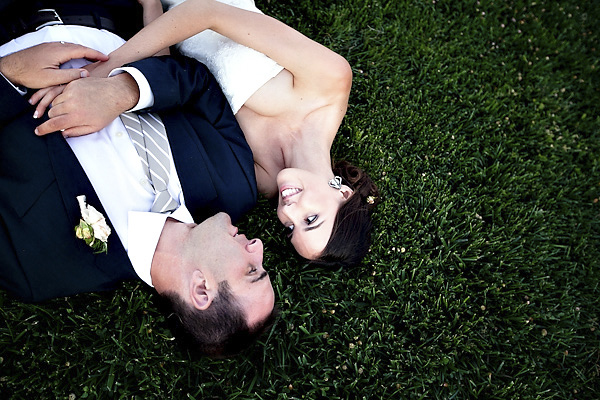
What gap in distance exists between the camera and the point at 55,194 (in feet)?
8.77

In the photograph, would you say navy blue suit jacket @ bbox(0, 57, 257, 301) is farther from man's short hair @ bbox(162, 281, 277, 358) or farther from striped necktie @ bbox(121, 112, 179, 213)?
man's short hair @ bbox(162, 281, 277, 358)

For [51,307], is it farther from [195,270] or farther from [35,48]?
[35,48]

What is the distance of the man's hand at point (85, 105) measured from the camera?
2.63 m

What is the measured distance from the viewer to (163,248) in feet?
9.04

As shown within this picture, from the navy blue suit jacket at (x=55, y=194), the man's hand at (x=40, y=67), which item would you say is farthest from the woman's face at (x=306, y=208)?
the man's hand at (x=40, y=67)

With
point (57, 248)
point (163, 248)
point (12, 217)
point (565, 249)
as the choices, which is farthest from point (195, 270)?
point (565, 249)

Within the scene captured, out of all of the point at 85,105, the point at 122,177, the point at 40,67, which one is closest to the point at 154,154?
the point at 122,177

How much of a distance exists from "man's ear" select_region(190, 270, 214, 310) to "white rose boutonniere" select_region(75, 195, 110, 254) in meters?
0.56

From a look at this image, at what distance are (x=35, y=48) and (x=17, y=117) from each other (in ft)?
1.47

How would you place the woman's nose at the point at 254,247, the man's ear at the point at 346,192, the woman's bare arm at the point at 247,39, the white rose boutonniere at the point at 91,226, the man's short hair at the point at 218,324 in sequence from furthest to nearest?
the man's ear at the point at 346,192, the woman's bare arm at the point at 247,39, the woman's nose at the point at 254,247, the man's short hair at the point at 218,324, the white rose boutonniere at the point at 91,226

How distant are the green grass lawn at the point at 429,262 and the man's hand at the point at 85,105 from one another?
120 cm

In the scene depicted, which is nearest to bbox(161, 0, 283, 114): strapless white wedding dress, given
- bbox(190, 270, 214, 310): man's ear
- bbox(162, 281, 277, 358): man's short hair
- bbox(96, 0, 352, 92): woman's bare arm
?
bbox(96, 0, 352, 92): woman's bare arm

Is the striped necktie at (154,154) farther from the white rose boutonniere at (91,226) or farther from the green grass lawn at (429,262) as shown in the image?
the green grass lawn at (429,262)

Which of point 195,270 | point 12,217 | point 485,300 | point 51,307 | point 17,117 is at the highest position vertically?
point 17,117
